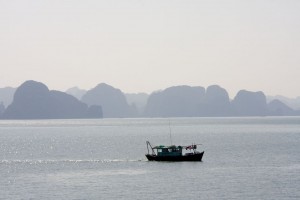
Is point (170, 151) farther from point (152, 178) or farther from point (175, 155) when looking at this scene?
point (152, 178)

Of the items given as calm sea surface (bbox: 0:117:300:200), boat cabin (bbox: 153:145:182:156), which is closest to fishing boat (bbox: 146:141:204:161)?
boat cabin (bbox: 153:145:182:156)

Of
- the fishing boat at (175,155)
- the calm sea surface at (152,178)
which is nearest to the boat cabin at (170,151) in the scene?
the fishing boat at (175,155)

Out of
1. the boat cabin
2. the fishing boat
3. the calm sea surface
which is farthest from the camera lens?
the boat cabin

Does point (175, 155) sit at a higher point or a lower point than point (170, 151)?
lower

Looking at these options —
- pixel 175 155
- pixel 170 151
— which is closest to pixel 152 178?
pixel 175 155

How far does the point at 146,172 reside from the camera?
108 meters

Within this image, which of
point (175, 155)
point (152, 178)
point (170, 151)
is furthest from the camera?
point (170, 151)

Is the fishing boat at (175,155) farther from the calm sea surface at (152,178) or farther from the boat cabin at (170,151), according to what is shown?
the calm sea surface at (152,178)

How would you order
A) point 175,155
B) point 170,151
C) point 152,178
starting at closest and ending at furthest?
point 152,178 → point 175,155 → point 170,151

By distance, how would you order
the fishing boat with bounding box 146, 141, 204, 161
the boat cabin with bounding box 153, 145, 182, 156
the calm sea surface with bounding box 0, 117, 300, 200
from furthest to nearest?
the boat cabin with bounding box 153, 145, 182, 156 → the fishing boat with bounding box 146, 141, 204, 161 → the calm sea surface with bounding box 0, 117, 300, 200

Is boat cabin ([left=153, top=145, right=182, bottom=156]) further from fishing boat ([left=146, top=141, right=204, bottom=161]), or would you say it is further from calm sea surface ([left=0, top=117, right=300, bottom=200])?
calm sea surface ([left=0, top=117, right=300, bottom=200])

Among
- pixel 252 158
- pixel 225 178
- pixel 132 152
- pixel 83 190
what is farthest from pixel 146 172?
pixel 132 152

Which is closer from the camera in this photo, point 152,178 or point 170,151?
point 152,178

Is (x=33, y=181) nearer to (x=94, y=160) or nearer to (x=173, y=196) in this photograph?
(x=173, y=196)
